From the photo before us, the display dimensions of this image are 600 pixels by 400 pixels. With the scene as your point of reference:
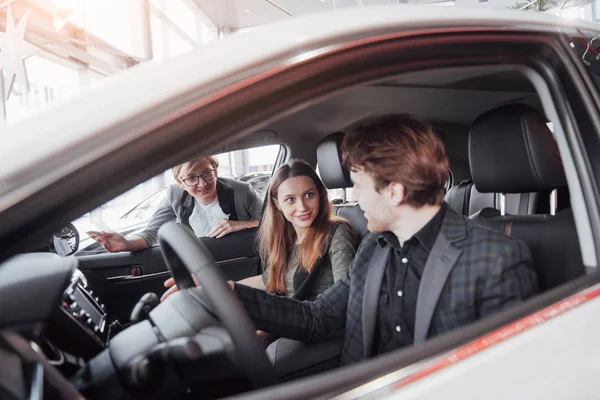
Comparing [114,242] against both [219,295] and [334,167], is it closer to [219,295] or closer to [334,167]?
[334,167]

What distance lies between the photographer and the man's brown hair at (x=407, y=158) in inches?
49.1

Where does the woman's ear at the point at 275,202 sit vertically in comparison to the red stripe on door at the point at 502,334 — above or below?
above

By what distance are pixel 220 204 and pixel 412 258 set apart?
1845 millimetres

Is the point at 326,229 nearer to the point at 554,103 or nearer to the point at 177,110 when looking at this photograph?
the point at 554,103

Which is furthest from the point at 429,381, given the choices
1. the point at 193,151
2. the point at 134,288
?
the point at 134,288

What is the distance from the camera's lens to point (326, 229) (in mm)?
2115

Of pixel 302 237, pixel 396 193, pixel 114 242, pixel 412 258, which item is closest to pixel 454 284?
pixel 412 258

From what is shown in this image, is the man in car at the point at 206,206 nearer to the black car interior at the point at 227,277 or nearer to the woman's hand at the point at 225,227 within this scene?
the woman's hand at the point at 225,227

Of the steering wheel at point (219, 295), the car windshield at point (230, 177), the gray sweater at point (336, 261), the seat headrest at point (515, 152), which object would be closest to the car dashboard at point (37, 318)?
the steering wheel at point (219, 295)

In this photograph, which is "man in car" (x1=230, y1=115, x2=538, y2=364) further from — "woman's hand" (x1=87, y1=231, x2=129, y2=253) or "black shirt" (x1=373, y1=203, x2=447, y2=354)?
"woman's hand" (x1=87, y1=231, x2=129, y2=253)

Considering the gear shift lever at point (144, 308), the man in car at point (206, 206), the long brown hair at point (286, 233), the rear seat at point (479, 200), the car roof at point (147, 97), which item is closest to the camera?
the car roof at point (147, 97)

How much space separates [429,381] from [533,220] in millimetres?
976

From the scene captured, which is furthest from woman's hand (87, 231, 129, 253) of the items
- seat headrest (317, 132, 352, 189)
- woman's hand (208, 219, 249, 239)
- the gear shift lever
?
the gear shift lever

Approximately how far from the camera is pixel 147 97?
0.61m
